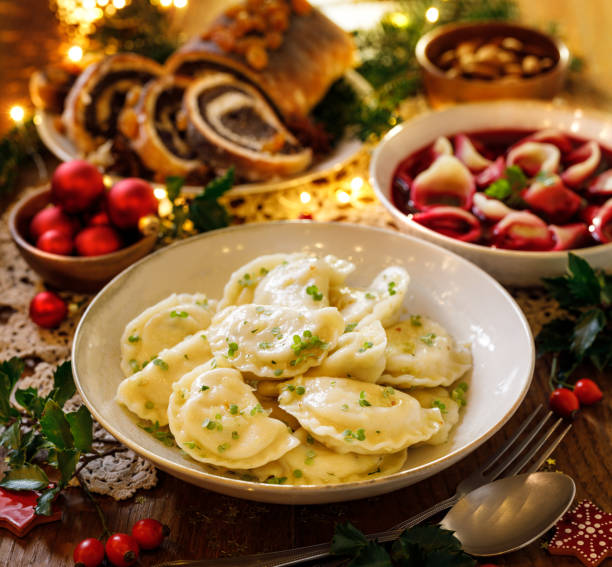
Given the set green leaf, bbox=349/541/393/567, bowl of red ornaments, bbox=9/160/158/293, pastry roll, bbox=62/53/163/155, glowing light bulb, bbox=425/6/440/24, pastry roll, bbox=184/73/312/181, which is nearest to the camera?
green leaf, bbox=349/541/393/567

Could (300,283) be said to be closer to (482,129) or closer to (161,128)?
(161,128)

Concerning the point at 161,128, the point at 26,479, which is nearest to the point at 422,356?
the point at 26,479

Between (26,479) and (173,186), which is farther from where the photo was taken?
(173,186)

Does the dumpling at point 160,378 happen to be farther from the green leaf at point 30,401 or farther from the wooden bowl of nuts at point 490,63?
the wooden bowl of nuts at point 490,63

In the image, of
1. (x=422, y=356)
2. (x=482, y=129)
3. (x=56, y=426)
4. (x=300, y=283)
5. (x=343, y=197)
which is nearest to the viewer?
(x=56, y=426)

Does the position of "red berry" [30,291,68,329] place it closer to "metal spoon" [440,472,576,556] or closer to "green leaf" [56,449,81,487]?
"green leaf" [56,449,81,487]

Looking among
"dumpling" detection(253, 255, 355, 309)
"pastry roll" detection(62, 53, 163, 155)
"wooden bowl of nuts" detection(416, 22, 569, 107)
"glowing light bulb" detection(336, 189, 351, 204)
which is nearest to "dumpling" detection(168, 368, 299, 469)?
"dumpling" detection(253, 255, 355, 309)
